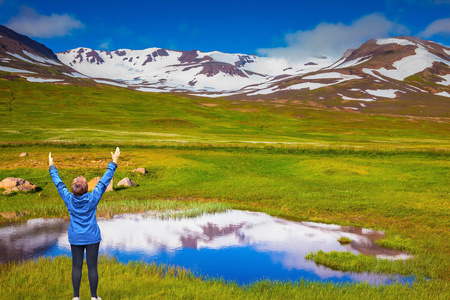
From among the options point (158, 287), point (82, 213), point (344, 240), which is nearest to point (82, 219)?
point (82, 213)

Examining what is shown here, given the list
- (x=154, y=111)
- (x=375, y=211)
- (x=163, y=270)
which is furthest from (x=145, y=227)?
(x=154, y=111)

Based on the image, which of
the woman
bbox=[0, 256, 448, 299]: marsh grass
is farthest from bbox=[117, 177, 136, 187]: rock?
the woman

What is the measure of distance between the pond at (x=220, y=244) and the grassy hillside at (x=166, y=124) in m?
37.5

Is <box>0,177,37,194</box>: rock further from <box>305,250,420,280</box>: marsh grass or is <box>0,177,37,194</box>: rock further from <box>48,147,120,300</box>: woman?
<box>305,250,420,280</box>: marsh grass

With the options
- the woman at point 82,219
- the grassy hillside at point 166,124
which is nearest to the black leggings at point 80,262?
the woman at point 82,219

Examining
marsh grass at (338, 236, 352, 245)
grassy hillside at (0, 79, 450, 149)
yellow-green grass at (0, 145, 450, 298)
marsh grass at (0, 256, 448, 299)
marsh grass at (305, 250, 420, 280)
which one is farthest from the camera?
grassy hillside at (0, 79, 450, 149)

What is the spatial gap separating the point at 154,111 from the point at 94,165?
110 metres

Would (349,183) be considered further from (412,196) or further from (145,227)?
(145,227)

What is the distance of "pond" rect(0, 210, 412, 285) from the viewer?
49.6ft

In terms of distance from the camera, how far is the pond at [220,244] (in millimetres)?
15125

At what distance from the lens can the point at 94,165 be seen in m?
39.5

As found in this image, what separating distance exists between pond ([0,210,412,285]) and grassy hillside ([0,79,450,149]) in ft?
123

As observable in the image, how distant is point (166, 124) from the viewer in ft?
351

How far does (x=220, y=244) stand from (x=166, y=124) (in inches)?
3585
